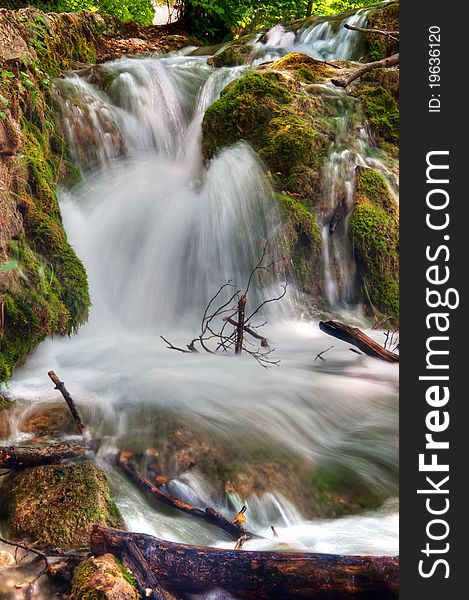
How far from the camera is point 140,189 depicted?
24.1 feet

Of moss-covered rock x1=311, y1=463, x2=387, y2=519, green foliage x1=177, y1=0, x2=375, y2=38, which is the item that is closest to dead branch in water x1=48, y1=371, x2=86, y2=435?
moss-covered rock x1=311, y1=463, x2=387, y2=519

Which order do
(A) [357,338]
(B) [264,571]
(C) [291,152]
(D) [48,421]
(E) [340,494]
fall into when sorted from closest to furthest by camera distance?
1. (B) [264,571]
2. (E) [340,494]
3. (D) [48,421]
4. (A) [357,338]
5. (C) [291,152]

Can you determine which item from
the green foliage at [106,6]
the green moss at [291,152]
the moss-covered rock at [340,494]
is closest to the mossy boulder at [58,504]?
the moss-covered rock at [340,494]

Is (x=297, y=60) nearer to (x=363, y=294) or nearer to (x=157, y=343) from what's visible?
(x=363, y=294)

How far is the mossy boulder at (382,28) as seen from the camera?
9.74 m

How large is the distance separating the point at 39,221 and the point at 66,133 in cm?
239

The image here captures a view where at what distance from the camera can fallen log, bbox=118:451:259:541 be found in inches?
123

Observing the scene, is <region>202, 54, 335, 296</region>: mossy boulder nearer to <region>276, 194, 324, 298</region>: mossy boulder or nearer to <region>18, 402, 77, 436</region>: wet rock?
<region>276, 194, 324, 298</region>: mossy boulder

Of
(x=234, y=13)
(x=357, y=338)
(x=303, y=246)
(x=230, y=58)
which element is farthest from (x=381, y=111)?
(x=234, y=13)

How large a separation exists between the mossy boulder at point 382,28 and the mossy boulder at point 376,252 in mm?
4054

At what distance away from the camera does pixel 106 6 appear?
12.9 metres

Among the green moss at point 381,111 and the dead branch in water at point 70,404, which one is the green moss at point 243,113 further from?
the dead branch in water at point 70,404

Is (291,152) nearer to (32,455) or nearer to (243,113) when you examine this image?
(243,113)

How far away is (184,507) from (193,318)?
321 centimetres
